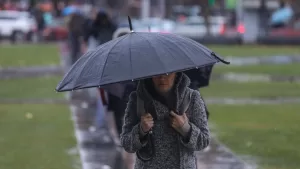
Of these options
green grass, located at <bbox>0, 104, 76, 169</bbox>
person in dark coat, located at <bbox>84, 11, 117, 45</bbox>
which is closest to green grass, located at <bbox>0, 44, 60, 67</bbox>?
green grass, located at <bbox>0, 104, 76, 169</bbox>

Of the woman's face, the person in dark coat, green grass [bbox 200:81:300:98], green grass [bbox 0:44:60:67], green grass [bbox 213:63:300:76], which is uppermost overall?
the woman's face

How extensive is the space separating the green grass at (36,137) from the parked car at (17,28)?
30.9m

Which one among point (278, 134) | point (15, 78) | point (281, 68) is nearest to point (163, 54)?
point (278, 134)

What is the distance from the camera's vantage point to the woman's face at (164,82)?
4832mm

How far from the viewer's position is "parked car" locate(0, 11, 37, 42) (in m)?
45.4

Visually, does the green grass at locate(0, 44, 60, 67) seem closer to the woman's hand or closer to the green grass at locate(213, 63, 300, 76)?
the green grass at locate(213, 63, 300, 76)

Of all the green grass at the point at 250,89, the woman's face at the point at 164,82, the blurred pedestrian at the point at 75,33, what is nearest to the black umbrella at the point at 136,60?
the woman's face at the point at 164,82

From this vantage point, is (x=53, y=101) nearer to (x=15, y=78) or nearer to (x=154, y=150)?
(x=15, y=78)

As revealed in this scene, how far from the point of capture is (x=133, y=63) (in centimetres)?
480

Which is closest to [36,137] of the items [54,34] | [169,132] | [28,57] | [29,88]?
[169,132]

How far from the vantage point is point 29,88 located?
720 inches

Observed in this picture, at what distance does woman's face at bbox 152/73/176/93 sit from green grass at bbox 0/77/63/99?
11.9 m

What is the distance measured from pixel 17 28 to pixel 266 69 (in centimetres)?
2513

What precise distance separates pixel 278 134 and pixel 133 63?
7.03 m
